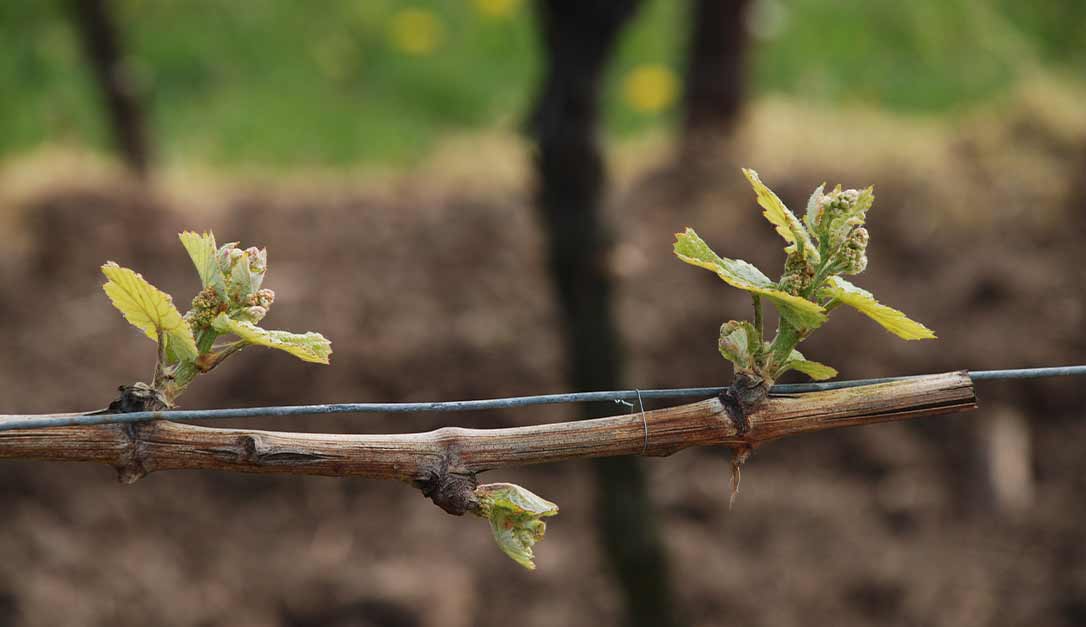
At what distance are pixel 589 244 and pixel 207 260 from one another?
137 cm

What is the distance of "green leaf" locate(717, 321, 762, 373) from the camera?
80cm

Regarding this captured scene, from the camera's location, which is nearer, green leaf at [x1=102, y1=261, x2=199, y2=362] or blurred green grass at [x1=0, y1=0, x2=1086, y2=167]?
green leaf at [x1=102, y1=261, x2=199, y2=362]

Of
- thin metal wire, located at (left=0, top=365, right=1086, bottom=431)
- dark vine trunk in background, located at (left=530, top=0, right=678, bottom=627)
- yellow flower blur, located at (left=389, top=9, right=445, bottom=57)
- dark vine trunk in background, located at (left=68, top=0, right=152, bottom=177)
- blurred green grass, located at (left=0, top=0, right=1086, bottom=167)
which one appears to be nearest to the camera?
thin metal wire, located at (left=0, top=365, right=1086, bottom=431)

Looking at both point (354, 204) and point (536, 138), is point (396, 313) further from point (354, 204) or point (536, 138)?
point (536, 138)

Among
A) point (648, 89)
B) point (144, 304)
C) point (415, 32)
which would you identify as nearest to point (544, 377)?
point (648, 89)

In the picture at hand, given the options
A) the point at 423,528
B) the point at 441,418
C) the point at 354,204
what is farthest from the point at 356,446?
the point at 354,204

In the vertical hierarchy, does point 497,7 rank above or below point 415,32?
above

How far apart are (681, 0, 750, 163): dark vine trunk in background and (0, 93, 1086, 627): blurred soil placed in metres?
0.14

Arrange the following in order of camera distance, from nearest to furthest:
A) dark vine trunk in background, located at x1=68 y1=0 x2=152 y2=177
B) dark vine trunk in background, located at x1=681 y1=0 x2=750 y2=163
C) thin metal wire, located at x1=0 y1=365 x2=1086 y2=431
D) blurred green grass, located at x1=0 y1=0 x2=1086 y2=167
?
thin metal wire, located at x1=0 y1=365 x2=1086 y2=431
dark vine trunk in background, located at x1=68 y1=0 x2=152 y2=177
dark vine trunk in background, located at x1=681 y1=0 x2=750 y2=163
blurred green grass, located at x1=0 y1=0 x2=1086 y2=167

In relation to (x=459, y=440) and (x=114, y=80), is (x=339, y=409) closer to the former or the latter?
(x=459, y=440)

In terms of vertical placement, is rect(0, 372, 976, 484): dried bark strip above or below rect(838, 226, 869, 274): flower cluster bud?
below

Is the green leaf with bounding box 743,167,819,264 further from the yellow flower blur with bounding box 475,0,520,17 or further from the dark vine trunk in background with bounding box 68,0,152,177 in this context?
the yellow flower blur with bounding box 475,0,520,17

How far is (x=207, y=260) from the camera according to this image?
0.79m

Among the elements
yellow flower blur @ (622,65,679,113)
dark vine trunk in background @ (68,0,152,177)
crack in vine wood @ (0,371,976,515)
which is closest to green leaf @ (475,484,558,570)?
crack in vine wood @ (0,371,976,515)
